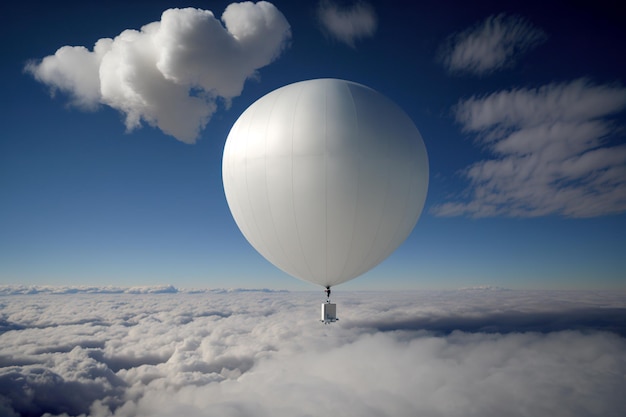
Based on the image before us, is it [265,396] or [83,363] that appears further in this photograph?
[265,396]

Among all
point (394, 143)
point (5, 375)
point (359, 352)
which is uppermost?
point (394, 143)

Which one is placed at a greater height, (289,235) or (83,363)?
(289,235)

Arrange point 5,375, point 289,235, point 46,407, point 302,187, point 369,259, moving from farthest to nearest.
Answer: point 46,407 < point 5,375 < point 369,259 < point 289,235 < point 302,187

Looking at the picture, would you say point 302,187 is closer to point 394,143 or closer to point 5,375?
point 394,143

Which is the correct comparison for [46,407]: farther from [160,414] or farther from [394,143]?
[394,143]

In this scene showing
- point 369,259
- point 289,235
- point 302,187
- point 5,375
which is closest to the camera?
point 302,187

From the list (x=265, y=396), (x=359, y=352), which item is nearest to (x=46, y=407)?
(x=265, y=396)

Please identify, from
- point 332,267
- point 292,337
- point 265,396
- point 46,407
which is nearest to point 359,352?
point 292,337
